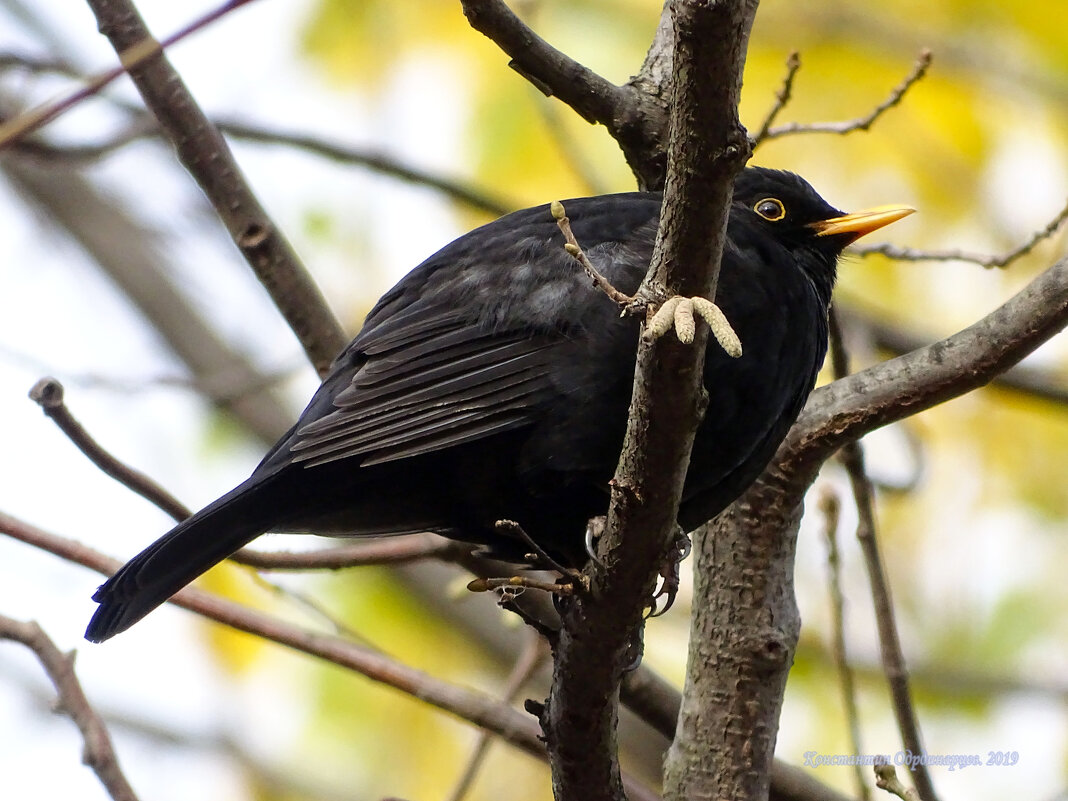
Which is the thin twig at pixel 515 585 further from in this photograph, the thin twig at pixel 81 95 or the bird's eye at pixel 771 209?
the bird's eye at pixel 771 209

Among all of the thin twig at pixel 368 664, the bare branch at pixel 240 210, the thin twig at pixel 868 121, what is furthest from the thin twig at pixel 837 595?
the bare branch at pixel 240 210

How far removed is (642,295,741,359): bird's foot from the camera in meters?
1.85

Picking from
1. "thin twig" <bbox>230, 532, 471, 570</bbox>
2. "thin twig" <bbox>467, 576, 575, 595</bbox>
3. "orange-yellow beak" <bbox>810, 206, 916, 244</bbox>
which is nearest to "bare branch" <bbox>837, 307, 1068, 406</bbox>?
"orange-yellow beak" <bbox>810, 206, 916, 244</bbox>

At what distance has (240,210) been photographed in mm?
3570

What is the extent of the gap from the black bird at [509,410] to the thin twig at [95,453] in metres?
0.16

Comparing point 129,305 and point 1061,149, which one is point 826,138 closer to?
point 1061,149

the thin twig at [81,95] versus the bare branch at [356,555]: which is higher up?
the bare branch at [356,555]

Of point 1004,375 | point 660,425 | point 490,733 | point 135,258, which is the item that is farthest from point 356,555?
point 135,258

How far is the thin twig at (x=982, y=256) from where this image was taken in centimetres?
349

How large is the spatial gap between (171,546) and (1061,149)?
615 cm

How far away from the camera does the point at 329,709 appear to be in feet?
24.7

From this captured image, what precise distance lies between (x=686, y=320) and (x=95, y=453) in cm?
162

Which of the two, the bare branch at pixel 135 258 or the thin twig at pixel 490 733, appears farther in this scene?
the bare branch at pixel 135 258

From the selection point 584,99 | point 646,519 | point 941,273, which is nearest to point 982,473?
point 941,273
